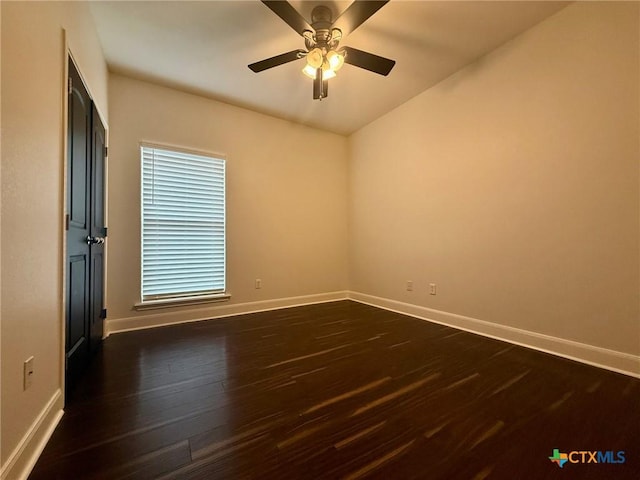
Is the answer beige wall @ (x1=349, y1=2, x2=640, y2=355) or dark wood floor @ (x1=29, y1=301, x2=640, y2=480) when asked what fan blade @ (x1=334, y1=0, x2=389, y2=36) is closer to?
beige wall @ (x1=349, y1=2, x2=640, y2=355)

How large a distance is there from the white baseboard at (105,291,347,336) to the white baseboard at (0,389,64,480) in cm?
157

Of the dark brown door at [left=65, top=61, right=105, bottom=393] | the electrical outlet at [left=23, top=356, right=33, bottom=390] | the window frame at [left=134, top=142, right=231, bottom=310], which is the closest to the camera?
the electrical outlet at [left=23, top=356, right=33, bottom=390]

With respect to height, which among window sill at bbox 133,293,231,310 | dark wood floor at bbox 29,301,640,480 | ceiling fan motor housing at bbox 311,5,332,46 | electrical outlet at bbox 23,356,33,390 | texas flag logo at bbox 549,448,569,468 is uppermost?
ceiling fan motor housing at bbox 311,5,332,46

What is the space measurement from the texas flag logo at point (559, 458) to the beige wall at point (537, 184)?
1340 millimetres

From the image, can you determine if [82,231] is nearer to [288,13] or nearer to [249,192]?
[249,192]

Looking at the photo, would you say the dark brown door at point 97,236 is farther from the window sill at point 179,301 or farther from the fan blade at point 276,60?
the fan blade at point 276,60

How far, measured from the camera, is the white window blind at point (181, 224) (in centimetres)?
298

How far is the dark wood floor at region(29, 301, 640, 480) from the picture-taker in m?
1.10

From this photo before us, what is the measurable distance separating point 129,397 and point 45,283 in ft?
2.76

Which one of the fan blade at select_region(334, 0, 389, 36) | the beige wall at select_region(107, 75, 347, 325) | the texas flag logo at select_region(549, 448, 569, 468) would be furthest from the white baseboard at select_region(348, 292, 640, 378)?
the fan blade at select_region(334, 0, 389, 36)

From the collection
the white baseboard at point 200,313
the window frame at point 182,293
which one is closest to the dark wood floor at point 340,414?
the white baseboard at point 200,313

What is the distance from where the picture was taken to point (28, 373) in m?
1.10

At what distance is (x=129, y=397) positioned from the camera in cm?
160

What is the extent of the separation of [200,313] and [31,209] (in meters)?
2.35
